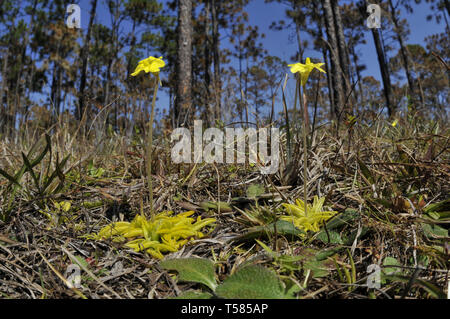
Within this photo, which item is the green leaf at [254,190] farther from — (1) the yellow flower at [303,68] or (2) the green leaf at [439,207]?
(2) the green leaf at [439,207]

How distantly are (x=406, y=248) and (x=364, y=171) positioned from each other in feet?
1.42

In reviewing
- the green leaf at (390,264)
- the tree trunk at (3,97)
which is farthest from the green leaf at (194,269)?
the tree trunk at (3,97)

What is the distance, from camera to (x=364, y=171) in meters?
1.29

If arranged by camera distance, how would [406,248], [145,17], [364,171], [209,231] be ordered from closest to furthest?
[406,248]
[209,231]
[364,171]
[145,17]

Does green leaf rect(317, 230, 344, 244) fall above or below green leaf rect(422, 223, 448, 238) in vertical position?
below

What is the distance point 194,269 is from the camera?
877mm

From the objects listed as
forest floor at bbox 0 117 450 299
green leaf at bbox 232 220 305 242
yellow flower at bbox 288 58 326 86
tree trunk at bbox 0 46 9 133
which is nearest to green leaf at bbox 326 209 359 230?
forest floor at bbox 0 117 450 299

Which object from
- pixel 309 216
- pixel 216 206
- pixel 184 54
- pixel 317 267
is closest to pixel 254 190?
pixel 216 206

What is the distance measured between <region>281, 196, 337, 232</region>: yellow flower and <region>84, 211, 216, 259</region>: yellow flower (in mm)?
321

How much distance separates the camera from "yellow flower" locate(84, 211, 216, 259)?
104 centimetres

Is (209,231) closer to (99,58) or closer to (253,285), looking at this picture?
(253,285)

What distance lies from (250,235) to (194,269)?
0.26 m

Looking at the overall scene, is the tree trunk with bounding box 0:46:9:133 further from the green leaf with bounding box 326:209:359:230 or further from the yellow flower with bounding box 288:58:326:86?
the green leaf with bounding box 326:209:359:230
